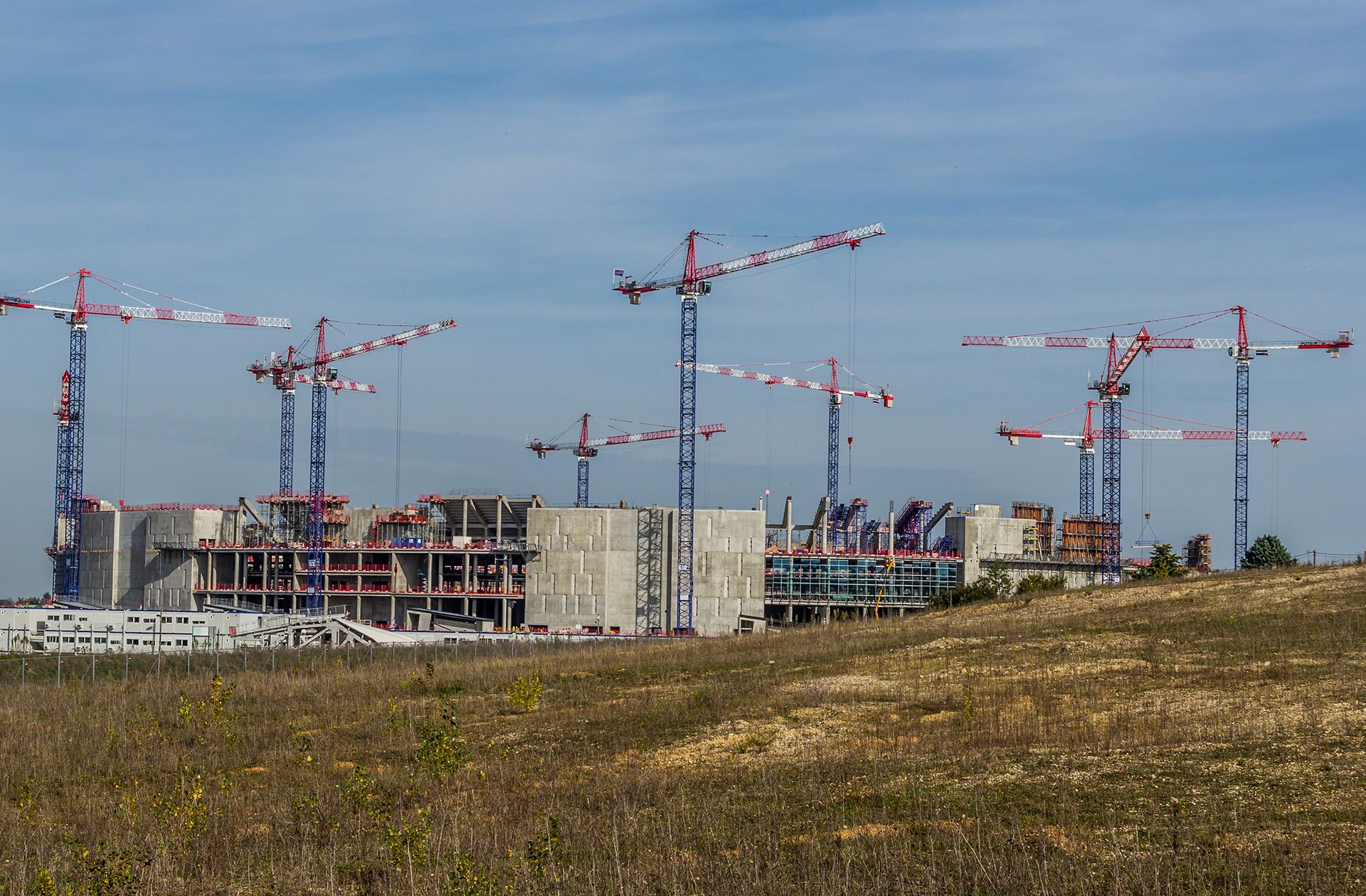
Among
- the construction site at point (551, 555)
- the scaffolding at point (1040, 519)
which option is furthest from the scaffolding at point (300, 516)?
the scaffolding at point (1040, 519)

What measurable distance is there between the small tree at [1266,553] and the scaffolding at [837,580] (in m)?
30.8

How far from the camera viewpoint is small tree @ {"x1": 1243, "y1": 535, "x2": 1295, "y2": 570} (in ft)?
372

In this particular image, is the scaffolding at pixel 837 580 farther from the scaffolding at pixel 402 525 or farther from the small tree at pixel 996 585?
the scaffolding at pixel 402 525

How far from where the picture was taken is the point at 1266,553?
116 meters

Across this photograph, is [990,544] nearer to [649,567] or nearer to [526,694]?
[649,567]

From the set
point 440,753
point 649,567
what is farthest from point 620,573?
point 440,753

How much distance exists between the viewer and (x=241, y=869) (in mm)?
25031

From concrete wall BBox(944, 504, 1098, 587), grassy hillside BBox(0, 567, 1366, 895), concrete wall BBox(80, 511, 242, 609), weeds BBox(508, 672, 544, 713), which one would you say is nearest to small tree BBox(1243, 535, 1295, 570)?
concrete wall BBox(944, 504, 1098, 587)

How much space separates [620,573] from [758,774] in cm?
10302

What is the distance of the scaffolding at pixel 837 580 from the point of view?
13962cm

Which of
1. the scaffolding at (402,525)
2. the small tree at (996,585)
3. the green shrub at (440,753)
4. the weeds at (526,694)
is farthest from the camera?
the scaffolding at (402,525)

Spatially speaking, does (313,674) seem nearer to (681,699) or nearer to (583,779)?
(681,699)

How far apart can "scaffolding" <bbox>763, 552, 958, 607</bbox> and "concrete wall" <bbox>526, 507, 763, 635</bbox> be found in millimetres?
6607

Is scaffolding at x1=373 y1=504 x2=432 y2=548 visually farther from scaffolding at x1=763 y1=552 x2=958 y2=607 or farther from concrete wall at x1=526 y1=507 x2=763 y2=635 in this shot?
scaffolding at x1=763 y1=552 x2=958 y2=607
